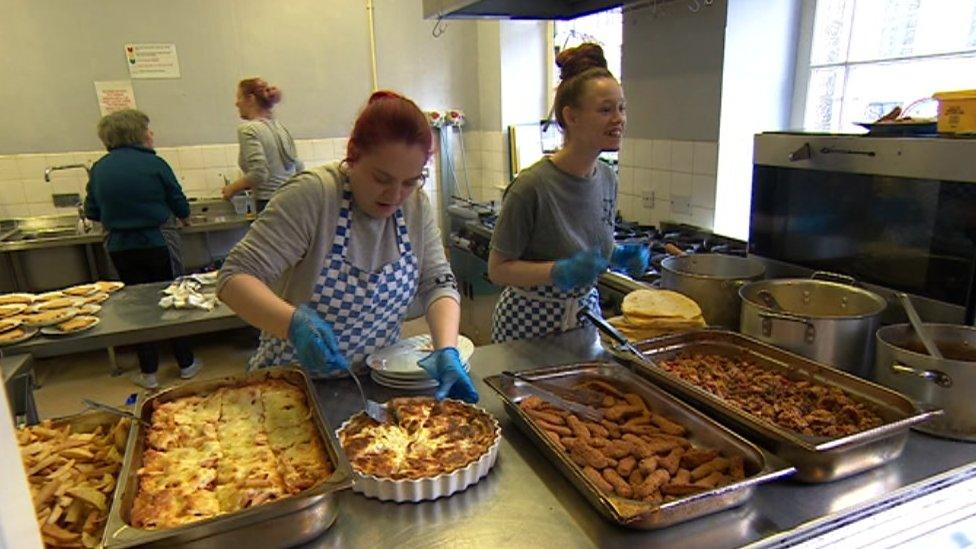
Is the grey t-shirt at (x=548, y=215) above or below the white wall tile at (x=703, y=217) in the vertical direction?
above

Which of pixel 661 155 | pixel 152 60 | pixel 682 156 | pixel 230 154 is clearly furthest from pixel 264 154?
pixel 682 156

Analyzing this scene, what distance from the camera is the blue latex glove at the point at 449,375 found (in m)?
1.37

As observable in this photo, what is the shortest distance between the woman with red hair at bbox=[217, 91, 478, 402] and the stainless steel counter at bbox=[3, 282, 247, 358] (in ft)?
3.72

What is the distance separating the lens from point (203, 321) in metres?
2.73

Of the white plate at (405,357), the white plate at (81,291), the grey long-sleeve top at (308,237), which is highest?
the grey long-sleeve top at (308,237)

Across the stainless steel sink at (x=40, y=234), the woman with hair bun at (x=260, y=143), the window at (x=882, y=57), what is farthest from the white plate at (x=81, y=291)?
the window at (x=882, y=57)

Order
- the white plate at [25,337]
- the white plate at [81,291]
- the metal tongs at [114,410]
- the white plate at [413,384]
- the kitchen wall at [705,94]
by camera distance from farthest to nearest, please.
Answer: the white plate at [81,291], the kitchen wall at [705,94], the white plate at [25,337], the white plate at [413,384], the metal tongs at [114,410]

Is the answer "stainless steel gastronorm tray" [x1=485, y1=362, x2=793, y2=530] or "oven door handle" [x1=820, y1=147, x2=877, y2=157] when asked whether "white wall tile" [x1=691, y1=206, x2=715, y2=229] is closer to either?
"oven door handle" [x1=820, y1=147, x2=877, y2=157]

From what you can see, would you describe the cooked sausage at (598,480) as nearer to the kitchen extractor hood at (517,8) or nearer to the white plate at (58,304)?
the kitchen extractor hood at (517,8)

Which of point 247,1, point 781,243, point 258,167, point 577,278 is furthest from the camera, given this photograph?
point 247,1

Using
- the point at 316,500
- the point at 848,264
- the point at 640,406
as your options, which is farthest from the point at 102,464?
the point at 848,264

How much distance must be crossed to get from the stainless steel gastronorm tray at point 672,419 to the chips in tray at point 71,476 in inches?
29.4

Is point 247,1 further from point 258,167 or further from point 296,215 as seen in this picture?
point 296,215

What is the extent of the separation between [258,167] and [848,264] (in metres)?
3.75
